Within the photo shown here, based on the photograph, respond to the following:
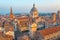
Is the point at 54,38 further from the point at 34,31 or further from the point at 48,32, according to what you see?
the point at 34,31

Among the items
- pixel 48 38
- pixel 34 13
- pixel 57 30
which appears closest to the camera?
pixel 48 38

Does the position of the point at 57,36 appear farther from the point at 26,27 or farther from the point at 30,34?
the point at 26,27

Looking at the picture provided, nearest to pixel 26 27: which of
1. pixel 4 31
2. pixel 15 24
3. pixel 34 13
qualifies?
pixel 15 24

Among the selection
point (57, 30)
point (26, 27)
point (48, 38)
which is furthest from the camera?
point (26, 27)

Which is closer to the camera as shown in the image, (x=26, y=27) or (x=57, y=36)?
(x=57, y=36)

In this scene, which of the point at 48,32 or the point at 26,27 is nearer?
the point at 48,32

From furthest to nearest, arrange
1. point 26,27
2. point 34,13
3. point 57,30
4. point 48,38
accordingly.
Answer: point 34,13 → point 26,27 → point 57,30 → point 48,38

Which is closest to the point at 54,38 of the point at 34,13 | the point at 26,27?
the point at 26,27

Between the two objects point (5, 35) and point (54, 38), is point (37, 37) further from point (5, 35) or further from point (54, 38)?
point (5, 35)

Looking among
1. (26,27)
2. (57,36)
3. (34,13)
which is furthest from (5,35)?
(34,13)
